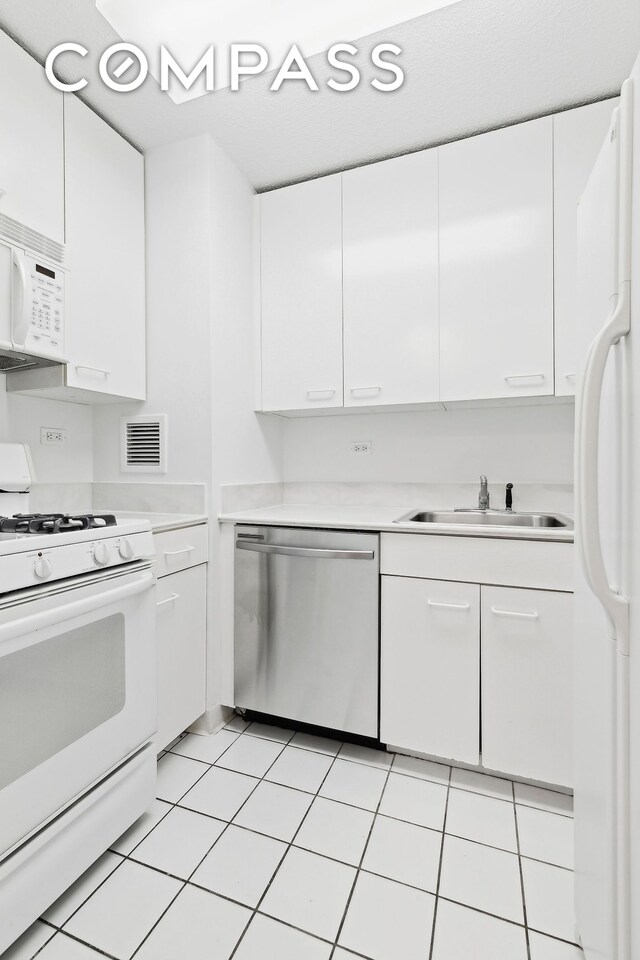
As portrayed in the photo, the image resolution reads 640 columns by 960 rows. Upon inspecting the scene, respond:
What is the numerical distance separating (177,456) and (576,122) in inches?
78.3

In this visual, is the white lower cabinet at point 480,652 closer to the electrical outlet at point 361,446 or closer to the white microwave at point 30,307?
the electrical outlet at point 361,446

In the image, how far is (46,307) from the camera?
1.54 meters

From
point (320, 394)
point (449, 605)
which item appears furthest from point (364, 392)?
point (449, 605)

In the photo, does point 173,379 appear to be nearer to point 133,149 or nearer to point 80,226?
point 80,226

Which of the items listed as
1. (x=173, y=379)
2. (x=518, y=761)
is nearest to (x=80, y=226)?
(x=173, y=379)

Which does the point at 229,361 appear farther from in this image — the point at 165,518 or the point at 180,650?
the point at 180,650

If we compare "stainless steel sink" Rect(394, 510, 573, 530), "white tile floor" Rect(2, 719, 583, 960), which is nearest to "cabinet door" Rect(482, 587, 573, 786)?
"white tile floor" Rect(2, 719, 583, 960)

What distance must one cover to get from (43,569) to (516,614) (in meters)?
1.36

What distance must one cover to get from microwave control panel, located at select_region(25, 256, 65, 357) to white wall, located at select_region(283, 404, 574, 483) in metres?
1.21

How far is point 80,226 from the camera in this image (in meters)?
1.69

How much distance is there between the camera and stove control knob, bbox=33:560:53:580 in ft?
3.38

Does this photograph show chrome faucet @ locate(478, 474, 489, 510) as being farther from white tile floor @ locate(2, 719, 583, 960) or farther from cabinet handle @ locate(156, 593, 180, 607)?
cabinet handle @ locate(156, 593, 180, 607)

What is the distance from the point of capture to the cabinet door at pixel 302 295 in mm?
2102

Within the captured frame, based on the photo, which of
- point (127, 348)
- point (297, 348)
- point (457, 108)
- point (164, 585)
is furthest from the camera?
point (297, 348)
